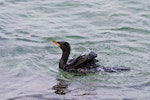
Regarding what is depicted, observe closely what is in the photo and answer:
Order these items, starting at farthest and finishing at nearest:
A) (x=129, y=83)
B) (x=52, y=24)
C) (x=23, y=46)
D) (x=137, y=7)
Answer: (x=137, y=7), (x=52, y=24), (x=23, y=46), (x=129, y=83)

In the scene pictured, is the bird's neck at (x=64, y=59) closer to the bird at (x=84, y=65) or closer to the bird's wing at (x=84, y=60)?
the bird at (x=84, y=65)

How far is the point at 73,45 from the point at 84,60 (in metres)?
2.05

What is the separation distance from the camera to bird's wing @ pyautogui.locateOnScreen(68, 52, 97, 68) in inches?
420

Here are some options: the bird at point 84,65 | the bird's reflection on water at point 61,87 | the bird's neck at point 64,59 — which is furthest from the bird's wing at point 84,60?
the bird's reflection on water at point 61,87

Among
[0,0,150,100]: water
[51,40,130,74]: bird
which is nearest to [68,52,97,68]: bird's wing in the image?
[51,40,130,74]: bird

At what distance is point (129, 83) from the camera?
33.0 feet

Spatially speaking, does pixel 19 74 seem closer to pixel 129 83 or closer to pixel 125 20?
pixel 129 83

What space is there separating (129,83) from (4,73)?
9.69ft

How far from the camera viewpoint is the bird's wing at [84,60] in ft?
35.0

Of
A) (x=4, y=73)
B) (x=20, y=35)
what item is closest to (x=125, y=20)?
(x=20, y=35)

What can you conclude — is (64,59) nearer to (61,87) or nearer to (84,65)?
(84,65)

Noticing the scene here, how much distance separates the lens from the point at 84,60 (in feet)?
35.0

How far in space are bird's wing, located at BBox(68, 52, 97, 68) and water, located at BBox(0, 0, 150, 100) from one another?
1.21 feet

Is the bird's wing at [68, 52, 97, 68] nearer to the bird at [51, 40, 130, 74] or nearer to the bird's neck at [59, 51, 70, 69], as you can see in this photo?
the bird at [51, 40, 130, 74]
